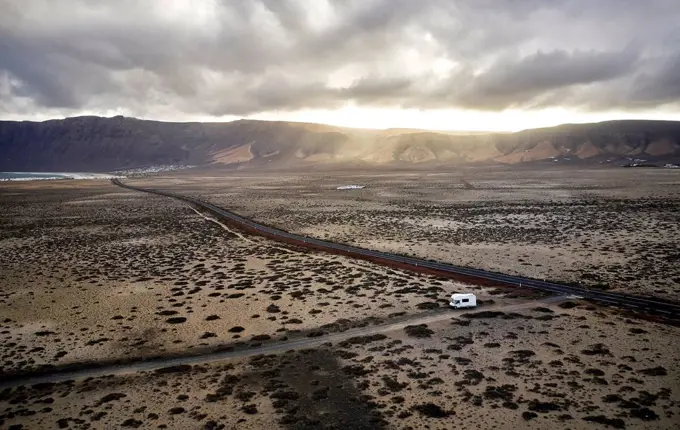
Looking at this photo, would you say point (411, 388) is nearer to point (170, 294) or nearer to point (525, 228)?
point (170, 294)

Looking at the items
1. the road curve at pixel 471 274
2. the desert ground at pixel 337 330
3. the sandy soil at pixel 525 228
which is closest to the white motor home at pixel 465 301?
the desert ground at pixel 337 330

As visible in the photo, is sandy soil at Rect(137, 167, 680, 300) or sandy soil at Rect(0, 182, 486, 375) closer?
sandy soil at Rect(0, 182, 486, 375)

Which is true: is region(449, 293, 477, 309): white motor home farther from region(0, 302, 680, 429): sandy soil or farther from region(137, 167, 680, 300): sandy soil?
region(137, 167, 680, 300): sandy soil

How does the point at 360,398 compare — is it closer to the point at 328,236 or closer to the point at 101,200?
the point at 328,236

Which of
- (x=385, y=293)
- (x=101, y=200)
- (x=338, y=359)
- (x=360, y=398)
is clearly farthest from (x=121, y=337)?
(x=101, y=200)

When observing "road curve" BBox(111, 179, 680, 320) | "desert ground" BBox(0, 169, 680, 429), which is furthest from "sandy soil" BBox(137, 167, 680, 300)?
"road curve" BBox(111, 179, 680, 320)

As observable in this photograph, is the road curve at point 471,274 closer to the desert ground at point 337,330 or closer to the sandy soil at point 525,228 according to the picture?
the sandy soil at point 525,228
